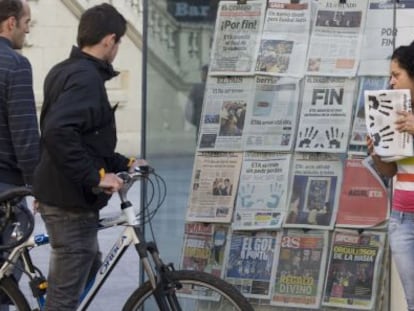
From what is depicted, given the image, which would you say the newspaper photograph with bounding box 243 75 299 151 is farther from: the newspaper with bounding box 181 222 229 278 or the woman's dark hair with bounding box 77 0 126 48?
the woman's dark hair with bounding box 77 0 126 48

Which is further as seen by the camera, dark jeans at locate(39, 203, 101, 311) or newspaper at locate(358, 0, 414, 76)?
newspaper at locate(358, 0, 414, 76)

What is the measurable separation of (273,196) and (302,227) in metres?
0.22

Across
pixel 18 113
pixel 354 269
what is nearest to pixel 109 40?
pixel 18 113

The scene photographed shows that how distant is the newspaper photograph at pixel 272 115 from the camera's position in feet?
15.8

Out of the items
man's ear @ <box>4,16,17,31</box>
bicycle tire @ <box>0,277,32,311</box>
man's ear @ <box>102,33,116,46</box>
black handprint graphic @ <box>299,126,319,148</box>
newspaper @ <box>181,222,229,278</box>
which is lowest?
bicycle tire @ <box>0,277,32,311</box>

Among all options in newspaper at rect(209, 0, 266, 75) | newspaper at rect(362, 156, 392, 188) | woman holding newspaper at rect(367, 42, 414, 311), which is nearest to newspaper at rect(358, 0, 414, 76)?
newspaper at rect(362, 156, 392, 188)

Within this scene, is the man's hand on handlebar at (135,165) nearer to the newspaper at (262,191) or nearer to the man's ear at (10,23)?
the newspaper at (262,191)

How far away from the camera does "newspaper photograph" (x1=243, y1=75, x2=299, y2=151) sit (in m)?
4.83

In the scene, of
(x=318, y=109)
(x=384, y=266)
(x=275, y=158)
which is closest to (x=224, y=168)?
(x=275, y=158)

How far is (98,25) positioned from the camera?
4.11m

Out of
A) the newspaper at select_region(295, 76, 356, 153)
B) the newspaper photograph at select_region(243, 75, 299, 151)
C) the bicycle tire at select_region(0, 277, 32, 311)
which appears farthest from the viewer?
the newspaper photograph at select_region(243, 75, 299, 151)

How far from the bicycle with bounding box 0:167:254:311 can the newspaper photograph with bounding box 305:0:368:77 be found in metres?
1.09

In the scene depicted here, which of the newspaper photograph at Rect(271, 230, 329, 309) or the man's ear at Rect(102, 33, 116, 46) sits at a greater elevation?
the man's ear at Rect(102, 33, 116, 46)

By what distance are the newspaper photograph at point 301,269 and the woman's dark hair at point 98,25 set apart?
4.69 feet
